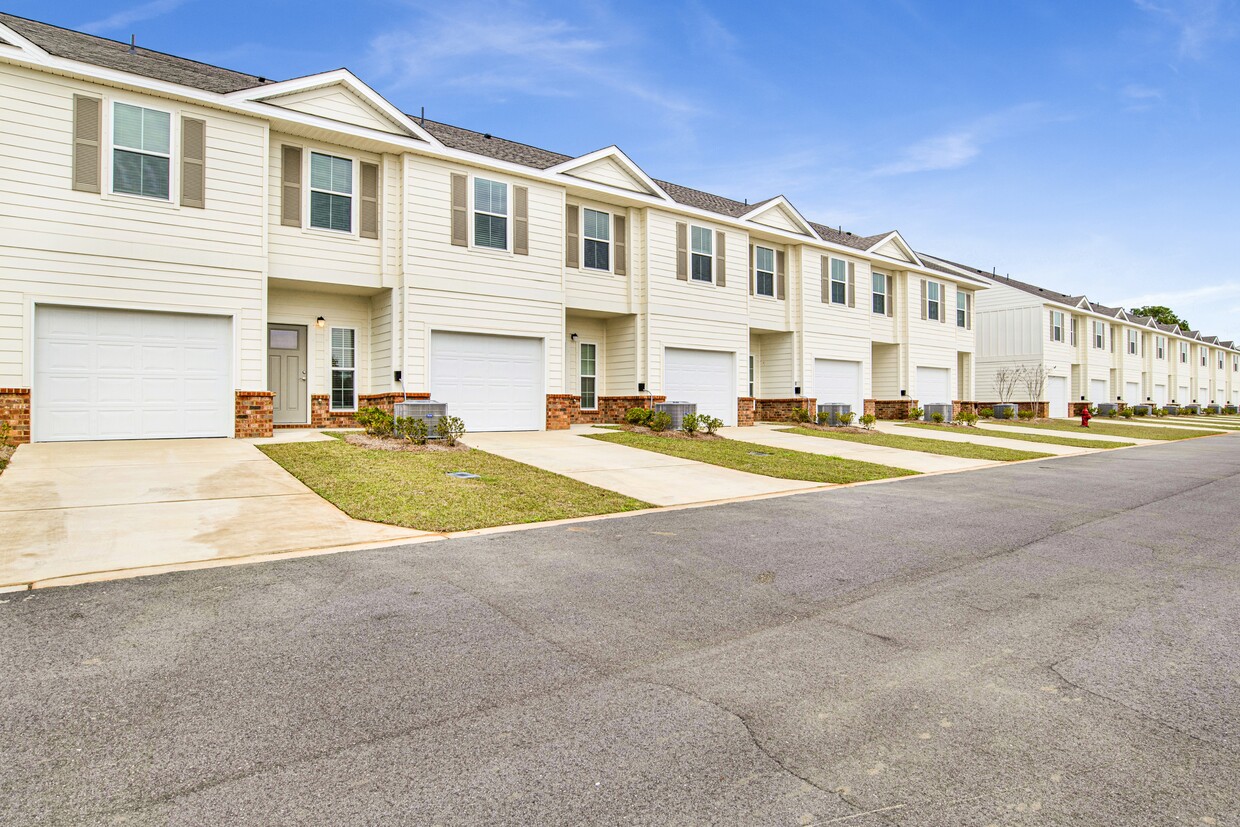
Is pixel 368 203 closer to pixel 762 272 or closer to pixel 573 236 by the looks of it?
pixel 573 236

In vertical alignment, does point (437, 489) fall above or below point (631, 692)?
above

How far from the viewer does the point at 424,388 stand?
1545 cm

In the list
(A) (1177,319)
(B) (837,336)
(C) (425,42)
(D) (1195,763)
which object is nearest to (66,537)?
(D) (1195,763)

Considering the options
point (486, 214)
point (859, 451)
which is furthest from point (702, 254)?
point (859, 451)

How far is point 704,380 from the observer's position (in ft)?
68.7

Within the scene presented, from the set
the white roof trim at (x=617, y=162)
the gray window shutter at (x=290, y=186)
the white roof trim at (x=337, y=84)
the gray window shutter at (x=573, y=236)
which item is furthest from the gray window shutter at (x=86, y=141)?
the gray window shutter at (x=573, y=236)

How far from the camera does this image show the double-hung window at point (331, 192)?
14.9 m

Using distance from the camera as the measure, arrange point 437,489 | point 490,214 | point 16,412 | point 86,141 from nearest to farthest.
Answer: point 437,489, point 16,412, point 86,141, point 490,214

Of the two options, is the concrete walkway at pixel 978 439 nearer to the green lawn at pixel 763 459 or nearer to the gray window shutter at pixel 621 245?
the green lawn at pixel 763 459

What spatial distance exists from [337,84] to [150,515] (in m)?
11.5

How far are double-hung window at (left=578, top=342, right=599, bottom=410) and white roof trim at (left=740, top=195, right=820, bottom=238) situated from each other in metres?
6.43

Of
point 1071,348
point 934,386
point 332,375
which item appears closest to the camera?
point 332,375

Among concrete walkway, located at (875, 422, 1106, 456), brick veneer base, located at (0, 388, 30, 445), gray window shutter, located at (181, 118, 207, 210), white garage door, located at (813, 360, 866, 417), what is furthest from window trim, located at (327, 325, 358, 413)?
concrete walkway, located at (875, 422, 1106, 456)

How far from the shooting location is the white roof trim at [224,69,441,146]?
1371cm
